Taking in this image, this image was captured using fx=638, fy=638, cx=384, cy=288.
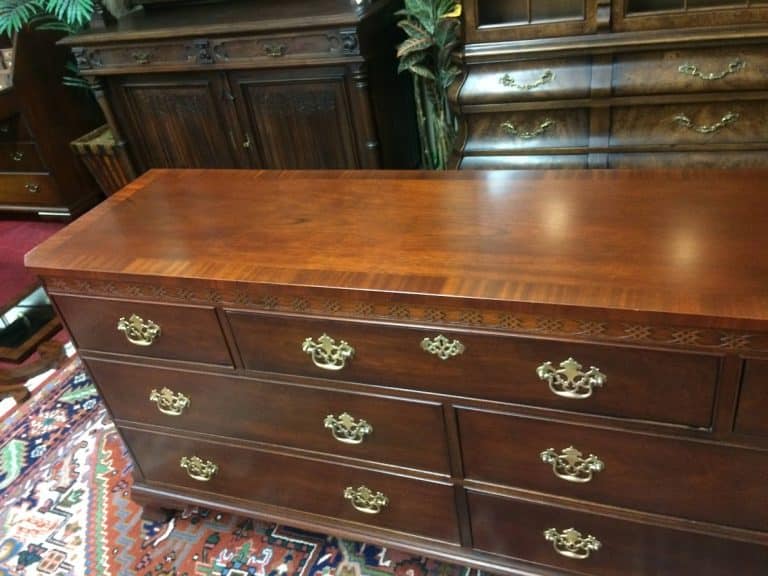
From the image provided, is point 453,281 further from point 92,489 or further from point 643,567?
point 92,489

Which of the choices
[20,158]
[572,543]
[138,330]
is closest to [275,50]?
[138,330]

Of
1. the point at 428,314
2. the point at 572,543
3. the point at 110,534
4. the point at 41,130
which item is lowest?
the point at 110,534

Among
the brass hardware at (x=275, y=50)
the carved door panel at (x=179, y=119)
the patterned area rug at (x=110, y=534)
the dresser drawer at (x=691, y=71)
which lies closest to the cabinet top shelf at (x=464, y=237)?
the dresser drawer at (x=691, y=71)

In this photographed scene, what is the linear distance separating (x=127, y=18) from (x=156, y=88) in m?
0.39

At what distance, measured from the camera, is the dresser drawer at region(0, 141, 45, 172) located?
306cm

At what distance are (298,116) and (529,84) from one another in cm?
90

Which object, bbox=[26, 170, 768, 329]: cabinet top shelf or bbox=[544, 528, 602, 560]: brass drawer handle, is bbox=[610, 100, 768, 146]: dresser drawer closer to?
bbox=[26, 170, 768, 329]: cabinet top shelf

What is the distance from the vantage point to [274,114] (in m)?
2.39

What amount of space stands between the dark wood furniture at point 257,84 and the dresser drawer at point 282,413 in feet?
4.08

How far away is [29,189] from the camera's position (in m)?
3.15

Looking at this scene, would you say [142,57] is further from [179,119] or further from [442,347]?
[442,347]

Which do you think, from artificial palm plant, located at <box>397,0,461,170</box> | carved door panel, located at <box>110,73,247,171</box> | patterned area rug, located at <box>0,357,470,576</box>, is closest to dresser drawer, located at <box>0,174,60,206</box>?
carved door panel, located at <box>110,73,247,171</box>

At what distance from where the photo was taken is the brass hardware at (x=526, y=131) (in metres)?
1.89

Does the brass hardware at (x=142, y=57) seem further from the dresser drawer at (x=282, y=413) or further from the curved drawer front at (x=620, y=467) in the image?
the curved drawer front at (x=620, y=467)
